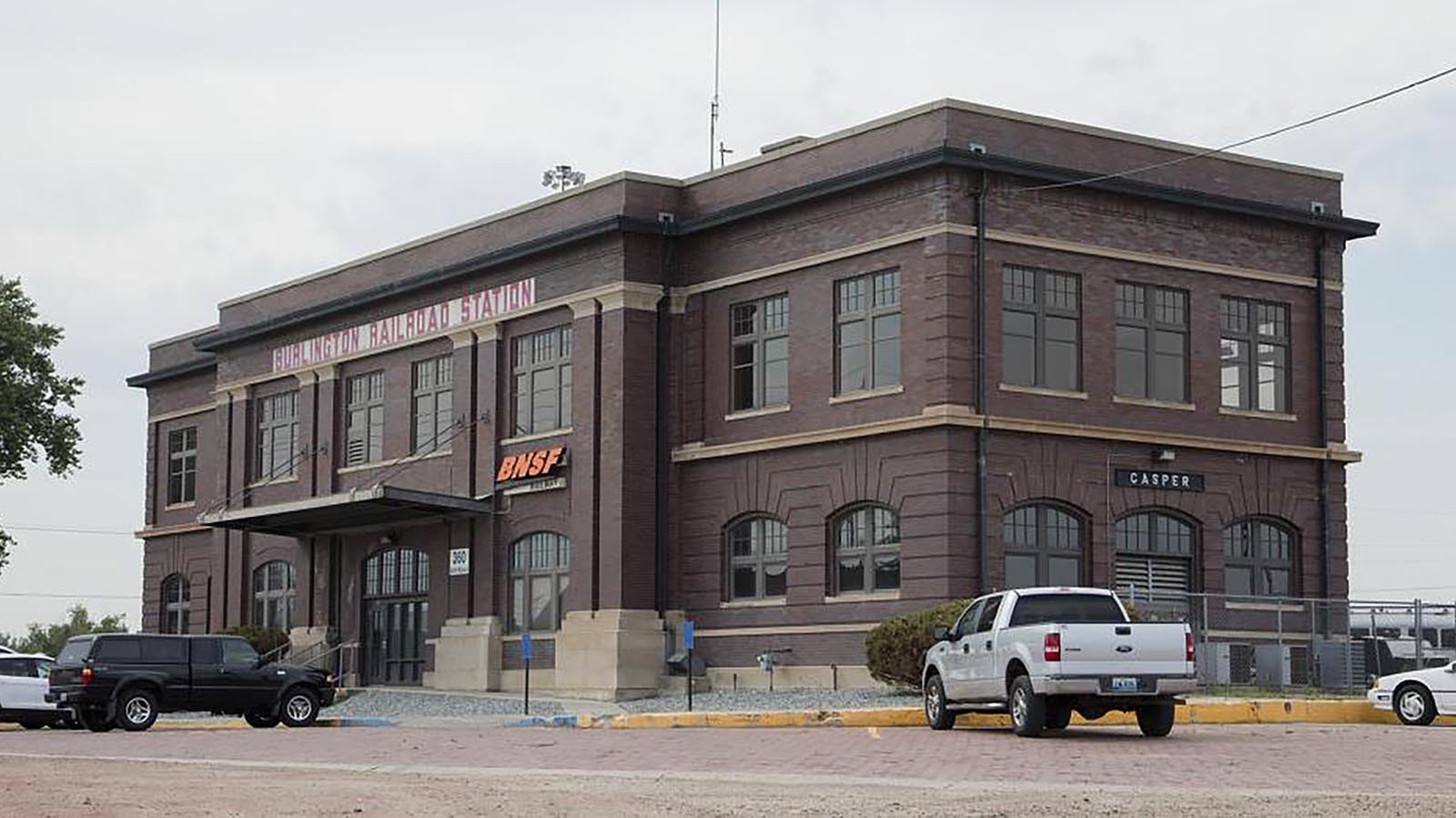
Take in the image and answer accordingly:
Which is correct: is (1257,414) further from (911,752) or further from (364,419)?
(364,419)

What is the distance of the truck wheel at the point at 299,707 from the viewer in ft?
125

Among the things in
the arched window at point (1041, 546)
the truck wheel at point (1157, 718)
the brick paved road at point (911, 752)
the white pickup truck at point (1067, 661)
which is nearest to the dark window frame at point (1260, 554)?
the arched window at point (1041, 546)

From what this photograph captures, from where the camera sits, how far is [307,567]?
178 feet

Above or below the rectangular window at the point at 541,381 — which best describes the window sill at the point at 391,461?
below

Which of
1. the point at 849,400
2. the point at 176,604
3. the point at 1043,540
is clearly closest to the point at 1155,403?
the point at 1043,540

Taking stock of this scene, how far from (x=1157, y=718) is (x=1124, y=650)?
133 centimetres

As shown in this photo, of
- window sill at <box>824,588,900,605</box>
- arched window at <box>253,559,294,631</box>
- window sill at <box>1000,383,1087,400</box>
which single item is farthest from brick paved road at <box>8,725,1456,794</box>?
arched window at <box>253,559,294,631</box>

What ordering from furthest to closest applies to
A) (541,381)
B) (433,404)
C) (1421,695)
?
(433,404), (541,381), (1421,695)

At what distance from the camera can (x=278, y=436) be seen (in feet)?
187

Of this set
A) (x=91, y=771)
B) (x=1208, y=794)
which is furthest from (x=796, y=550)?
(x=1208, y=794)

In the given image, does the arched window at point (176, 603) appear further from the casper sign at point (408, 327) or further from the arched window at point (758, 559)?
the arched window at point (758, 559)

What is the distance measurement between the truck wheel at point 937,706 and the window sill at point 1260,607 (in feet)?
41.8

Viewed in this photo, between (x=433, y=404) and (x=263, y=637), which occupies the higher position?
(x=433, y=404)

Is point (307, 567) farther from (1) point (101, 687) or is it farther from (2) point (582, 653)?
(1) point (101, 687)
